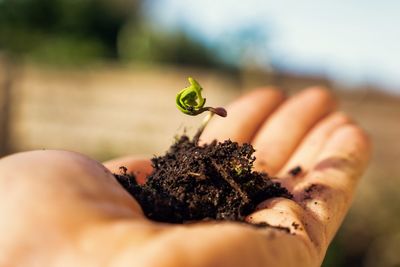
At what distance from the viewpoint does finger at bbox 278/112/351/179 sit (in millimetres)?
1806

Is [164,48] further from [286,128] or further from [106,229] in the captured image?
[106,229]

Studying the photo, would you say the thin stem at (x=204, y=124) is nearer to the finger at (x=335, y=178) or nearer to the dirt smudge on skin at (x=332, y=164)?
the finger at (x=335, y=178)

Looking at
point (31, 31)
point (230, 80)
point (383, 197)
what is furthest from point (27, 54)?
point (383, 197)

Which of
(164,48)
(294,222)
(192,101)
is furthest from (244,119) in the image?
(164,48)

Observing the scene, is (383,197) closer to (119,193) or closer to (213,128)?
(213,128)

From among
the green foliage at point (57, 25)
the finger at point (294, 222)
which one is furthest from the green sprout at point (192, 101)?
the green foliage at point (57, 25)

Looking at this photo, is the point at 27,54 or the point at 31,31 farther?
the point at 31,31

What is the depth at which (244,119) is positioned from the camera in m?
2.00

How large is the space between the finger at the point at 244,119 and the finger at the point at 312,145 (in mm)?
199

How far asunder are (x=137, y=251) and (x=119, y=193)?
183mm

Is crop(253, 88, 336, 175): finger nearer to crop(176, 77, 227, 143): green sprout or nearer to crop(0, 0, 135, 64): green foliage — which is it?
crop(176, 77, 227, 143): green sprout

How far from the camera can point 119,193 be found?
1.02 metres

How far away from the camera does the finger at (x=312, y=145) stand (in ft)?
5.92

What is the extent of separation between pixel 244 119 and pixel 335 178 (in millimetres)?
517
